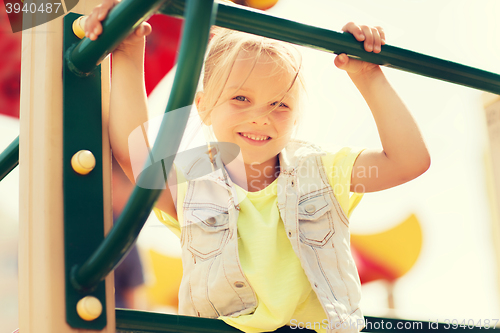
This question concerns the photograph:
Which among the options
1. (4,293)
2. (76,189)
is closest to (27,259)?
(76,189)

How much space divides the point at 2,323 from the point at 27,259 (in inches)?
37.4

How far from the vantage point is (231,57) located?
3.31 ft

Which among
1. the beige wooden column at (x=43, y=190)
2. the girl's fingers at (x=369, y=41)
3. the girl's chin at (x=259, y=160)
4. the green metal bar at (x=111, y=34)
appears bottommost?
the beige wooden column at (x=43, y=190)

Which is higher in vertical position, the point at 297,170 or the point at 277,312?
the point at 297,170

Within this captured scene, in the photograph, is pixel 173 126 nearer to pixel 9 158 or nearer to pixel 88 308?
pixel 88 308

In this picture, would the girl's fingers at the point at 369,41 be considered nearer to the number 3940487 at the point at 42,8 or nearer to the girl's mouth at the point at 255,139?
the number 3940487 at the point at 42,8

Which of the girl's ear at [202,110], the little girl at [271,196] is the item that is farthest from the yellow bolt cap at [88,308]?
the girl's ear at [202,110]

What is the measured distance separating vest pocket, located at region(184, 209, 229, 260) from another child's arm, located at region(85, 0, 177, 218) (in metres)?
0.34

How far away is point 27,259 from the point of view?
37cm

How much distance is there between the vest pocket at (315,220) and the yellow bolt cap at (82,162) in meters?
0.58

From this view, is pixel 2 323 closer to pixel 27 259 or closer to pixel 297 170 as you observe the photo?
pixel 297 170

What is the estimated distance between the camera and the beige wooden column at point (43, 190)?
360 millimetres

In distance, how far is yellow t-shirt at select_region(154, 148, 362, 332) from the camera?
825mm

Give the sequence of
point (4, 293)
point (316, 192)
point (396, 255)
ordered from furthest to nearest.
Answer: point (396, 255) < point (4, 293) < point (316, 192)
